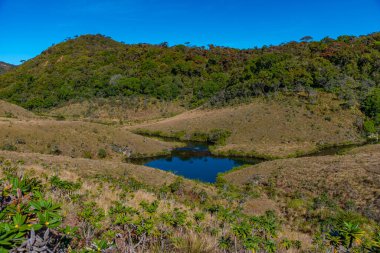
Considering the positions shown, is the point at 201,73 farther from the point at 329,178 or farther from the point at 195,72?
the point at 329,178

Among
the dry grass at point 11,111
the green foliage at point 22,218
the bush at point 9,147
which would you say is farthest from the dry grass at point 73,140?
the green foliage at point 22,218

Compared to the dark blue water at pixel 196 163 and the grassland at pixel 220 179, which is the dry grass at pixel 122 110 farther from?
the dark blue water at pixel 196 163

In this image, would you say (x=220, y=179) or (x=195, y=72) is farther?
(x=195, y=72)

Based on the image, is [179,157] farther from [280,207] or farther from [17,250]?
[17,250]

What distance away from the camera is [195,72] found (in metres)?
108

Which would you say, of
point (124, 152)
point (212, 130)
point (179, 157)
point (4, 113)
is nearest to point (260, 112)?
point (212, 130)

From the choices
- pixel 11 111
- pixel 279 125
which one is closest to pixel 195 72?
pixel 279 125

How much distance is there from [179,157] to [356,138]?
3058cm

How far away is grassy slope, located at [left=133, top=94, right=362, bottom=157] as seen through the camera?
4966cm

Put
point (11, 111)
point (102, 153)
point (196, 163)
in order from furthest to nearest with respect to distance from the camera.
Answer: point (11, 111) < point (102, 153) < point (196, 163)

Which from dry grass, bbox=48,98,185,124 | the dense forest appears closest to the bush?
dry grass, bbox=48,98,185,124

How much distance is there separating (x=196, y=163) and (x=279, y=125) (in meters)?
21.8

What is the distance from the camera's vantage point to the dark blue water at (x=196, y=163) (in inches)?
1464

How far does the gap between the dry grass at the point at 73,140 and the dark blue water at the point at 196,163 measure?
3.59 metres
